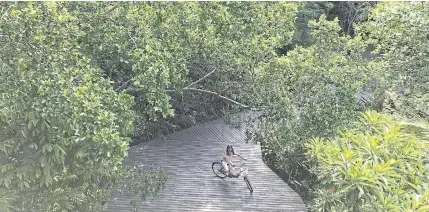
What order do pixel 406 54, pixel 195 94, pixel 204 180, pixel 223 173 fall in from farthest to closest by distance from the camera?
1. pixel 195 94
2. pixel 204 180
3. pixel 223 173
4. pixel 406 54

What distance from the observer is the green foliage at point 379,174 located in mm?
2878

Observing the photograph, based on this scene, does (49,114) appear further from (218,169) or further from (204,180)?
(218,169)

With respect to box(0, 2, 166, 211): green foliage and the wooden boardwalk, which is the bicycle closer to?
the wooden boardwalk

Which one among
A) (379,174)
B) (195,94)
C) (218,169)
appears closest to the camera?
(379,174)

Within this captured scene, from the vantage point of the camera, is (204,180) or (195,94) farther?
(195,94)

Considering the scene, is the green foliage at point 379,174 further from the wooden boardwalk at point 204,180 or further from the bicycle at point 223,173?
the bicycle at point 223,173

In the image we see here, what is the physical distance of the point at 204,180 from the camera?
7402 millimetres

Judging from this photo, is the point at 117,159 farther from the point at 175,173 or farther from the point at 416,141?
the point at 175,173

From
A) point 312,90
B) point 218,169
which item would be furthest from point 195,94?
point 312,90

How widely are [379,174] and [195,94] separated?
19.7 feet

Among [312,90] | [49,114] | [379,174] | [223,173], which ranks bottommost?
[223,173]

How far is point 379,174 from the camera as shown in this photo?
302cm

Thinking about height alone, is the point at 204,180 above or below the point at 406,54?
below

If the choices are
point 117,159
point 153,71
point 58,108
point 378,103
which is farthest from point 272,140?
point 58,108
